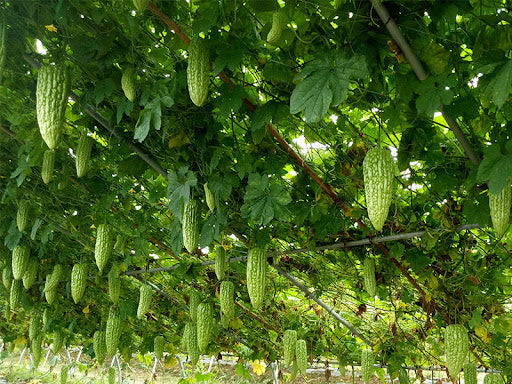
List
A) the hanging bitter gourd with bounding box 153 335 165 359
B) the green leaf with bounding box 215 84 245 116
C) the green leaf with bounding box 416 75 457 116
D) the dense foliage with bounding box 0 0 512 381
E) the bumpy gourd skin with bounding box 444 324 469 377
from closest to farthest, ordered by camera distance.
Result: the green leaf with bounding box 416 75 457 116 → the dense foliage with bounding box 0 0 512 381 → the green leaf with bounding box 215 84 245 116 → the bumpy gourd skin with bounding box 444 324 469 377 → the hanging bitter gourd with bounding box 153 335 165 359

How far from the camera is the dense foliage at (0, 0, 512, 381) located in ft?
7.03

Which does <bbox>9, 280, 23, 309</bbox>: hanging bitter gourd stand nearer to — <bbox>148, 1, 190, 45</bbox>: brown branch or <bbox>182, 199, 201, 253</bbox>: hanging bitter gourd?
<bbox>182, 199, 201, 253</bbox>: hanging bitter gourd

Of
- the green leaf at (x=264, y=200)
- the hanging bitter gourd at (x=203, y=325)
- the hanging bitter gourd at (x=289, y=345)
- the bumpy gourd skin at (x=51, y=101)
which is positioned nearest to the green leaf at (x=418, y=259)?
the green leaf at (x=264, y=200)

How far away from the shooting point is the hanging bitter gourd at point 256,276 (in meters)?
3.38

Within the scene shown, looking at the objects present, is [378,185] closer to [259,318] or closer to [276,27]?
[276,27]

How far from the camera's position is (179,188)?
3.04 metres

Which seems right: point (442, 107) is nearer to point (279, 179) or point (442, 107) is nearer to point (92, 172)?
point (279, 179)

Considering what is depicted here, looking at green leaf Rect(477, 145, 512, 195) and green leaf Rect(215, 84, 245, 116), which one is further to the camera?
green leaf Rect(215, 84, 245, 116)

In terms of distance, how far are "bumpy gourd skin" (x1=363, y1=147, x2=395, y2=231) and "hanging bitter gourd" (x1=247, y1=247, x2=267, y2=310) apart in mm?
1414

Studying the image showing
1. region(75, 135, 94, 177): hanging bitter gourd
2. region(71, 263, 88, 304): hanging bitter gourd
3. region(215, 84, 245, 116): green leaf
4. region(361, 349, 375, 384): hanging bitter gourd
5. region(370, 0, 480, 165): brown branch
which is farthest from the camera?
region(361, 349, 375, 384): hanging bitter gourd

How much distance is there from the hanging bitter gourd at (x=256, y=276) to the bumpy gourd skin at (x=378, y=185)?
4.64 ft

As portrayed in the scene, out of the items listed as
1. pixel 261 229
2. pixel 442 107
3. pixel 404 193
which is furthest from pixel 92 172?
pixel 442 107

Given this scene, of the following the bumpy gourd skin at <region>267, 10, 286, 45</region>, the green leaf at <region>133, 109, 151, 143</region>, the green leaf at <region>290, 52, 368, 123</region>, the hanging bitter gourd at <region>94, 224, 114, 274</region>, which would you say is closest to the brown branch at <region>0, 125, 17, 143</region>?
the hanging bitter gourd at <region>94, 224, 114, 274</region>

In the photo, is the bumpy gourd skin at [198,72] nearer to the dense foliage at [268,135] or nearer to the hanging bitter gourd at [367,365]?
the dense foliage at [268,135]
